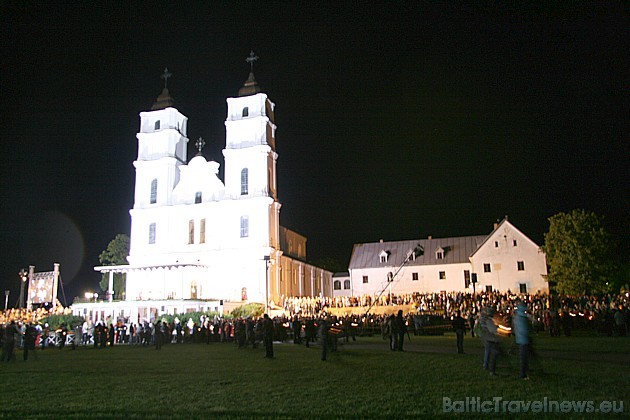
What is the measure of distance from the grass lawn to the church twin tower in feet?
133

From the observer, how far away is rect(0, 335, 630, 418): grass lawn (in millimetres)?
9414

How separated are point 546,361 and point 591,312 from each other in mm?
18771

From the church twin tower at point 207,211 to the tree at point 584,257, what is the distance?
2698 cm

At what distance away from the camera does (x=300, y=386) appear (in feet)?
39.1

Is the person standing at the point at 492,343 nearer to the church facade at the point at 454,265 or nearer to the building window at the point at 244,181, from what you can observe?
→ the church facade at the point at 454,265

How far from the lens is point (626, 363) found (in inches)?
572

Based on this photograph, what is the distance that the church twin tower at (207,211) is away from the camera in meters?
58.3

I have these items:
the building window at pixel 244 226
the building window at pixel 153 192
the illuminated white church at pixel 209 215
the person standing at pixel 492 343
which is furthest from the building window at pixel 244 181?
the person standing at pixel 492 343

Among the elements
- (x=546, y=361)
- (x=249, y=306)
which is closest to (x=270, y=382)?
(x=546, y=361)

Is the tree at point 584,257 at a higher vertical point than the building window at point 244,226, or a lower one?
lower

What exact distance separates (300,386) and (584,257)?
41.9 meters

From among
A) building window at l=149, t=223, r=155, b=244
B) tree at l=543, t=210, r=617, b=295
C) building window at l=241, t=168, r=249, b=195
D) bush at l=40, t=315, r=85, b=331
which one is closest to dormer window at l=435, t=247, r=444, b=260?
tree at l=543, t=210, r=617, b=295

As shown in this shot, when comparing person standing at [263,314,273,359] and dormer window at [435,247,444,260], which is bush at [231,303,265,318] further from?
person standing at [263,314,273,359]

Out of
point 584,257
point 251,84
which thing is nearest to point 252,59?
point 251,84
